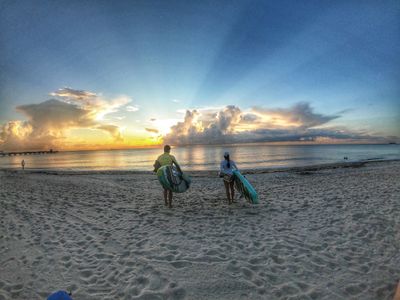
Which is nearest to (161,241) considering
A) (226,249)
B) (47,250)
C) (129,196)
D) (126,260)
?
(126,260)

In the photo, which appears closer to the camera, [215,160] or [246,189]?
[246,189]

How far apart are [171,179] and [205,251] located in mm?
4144

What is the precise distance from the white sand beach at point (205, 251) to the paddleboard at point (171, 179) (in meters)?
0.83

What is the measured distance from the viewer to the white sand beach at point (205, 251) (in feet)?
12.6

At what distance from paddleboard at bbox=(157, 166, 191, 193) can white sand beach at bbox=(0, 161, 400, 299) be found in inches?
32.7

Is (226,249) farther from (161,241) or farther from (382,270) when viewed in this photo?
(382,270)

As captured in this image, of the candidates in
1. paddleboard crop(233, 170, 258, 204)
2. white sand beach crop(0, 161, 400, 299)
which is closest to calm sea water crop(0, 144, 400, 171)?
paddleboard crop(233, 170, 258, 204)

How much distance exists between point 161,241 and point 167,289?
1.95 meters

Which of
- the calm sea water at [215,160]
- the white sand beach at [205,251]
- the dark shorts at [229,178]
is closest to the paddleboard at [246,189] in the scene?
the dark shorts at [229,178]

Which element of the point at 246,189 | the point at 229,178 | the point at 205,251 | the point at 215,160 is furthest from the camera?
the point at 215,160

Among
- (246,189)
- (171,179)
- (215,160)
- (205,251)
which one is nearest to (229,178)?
(246,189)

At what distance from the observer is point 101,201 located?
10570 mm

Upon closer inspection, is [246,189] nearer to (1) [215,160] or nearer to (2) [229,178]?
(2) [229,178]

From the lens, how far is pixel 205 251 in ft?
16.8
